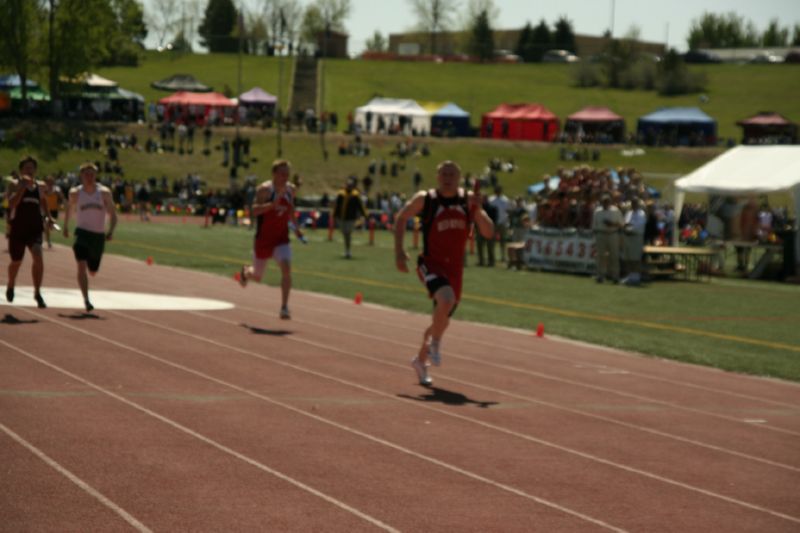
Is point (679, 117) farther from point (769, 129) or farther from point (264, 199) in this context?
point (264, 199)

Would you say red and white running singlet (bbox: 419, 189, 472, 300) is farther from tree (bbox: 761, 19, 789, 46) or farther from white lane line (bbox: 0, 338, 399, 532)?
tree (bbox: 761, 19, 789, 46)

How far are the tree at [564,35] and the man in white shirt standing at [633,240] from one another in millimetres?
126826

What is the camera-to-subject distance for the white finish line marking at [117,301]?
16391mm

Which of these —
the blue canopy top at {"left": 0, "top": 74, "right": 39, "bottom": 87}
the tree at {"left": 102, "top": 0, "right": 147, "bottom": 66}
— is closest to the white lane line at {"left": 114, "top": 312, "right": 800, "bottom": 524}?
the blue canopy top at {"left": 0, "top": 74, "right": 39, "bottom": 87}

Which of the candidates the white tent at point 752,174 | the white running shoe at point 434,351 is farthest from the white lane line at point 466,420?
the white tent at point 752,174

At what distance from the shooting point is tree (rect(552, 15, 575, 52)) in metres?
152

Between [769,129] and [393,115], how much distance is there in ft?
→ 79.3

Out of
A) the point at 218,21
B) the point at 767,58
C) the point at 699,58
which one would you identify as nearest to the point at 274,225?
the point at 699,58

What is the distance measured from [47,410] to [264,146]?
67.3 meters

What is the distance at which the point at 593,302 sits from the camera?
22.8 meters

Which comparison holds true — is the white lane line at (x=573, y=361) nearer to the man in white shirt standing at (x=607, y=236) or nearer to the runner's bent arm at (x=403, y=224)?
the runner's bent arm at (x=403, y=224)

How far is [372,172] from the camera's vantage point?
7000 cm

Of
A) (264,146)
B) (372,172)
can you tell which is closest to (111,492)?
(372,172)

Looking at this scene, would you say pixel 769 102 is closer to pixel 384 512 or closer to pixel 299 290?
pixel 299 290
